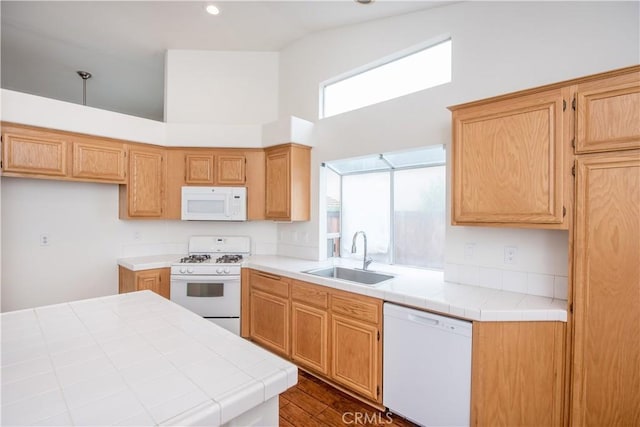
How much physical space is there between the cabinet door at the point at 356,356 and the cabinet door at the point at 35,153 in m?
2.91

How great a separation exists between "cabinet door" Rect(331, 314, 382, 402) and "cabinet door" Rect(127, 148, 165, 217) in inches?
94.5

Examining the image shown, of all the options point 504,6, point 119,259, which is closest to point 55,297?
point 119,259

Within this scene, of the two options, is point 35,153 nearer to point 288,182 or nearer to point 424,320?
point 288,182

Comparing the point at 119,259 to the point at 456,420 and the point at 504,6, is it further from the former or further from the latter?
the point at 504,6

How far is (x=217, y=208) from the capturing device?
3469 millimetres

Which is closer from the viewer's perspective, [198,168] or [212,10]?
[212,10]

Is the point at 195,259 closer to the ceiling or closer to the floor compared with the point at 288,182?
closer to the floor

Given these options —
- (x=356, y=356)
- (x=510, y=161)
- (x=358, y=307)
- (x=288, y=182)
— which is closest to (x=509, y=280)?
(x=510, y=161)

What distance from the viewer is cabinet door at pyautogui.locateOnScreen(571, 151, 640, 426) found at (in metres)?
1.48

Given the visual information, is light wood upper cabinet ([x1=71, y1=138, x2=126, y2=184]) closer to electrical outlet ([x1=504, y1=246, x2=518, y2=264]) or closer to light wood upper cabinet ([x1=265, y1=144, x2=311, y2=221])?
light wood upper cabinet ([x1=265, y1=144, x2=311, y2=221])

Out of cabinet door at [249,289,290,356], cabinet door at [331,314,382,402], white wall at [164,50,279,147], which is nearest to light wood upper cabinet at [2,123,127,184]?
white wall at [164,50,279,147]

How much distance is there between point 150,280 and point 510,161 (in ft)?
10.9

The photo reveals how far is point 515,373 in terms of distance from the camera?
174cm

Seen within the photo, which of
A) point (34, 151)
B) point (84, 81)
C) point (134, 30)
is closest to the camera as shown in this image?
point (34, 151)
